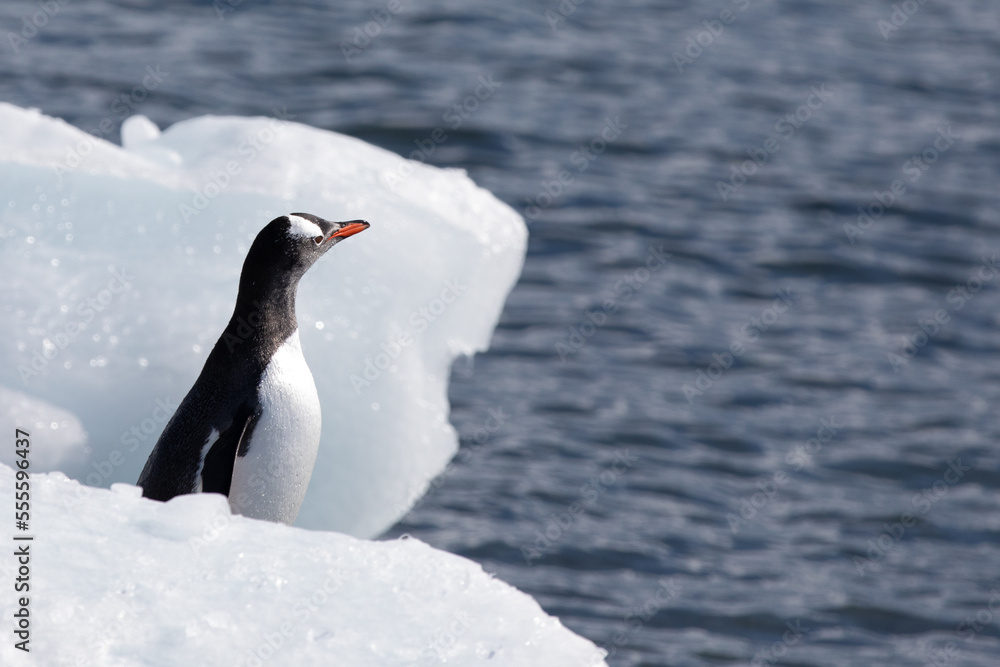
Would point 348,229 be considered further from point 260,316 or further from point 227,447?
point 227,447

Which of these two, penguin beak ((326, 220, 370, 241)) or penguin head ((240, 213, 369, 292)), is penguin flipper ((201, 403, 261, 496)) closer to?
penguin head ((240, 213, 369, 292))

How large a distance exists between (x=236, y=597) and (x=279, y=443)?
1.05 m

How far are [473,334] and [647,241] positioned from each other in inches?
123

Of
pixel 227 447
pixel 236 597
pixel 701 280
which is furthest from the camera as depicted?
pixel 701 280

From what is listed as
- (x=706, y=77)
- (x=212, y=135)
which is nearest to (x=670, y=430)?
(x=212, y=135)

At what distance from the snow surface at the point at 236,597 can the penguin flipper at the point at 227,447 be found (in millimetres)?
586

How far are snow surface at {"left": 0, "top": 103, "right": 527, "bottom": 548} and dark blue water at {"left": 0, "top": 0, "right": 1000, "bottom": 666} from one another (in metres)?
0.83

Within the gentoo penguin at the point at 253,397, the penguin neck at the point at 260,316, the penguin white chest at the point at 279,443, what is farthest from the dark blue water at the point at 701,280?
the penguin neck at the point at 260,316

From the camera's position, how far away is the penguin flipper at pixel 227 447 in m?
3.70

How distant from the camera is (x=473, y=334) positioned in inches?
226

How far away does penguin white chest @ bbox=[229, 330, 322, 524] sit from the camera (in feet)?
12.2

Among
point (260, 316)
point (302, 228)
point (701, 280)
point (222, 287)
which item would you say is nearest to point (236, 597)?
point (260, 316)

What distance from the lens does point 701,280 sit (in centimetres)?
820

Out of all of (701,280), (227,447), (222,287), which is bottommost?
(701,280)
